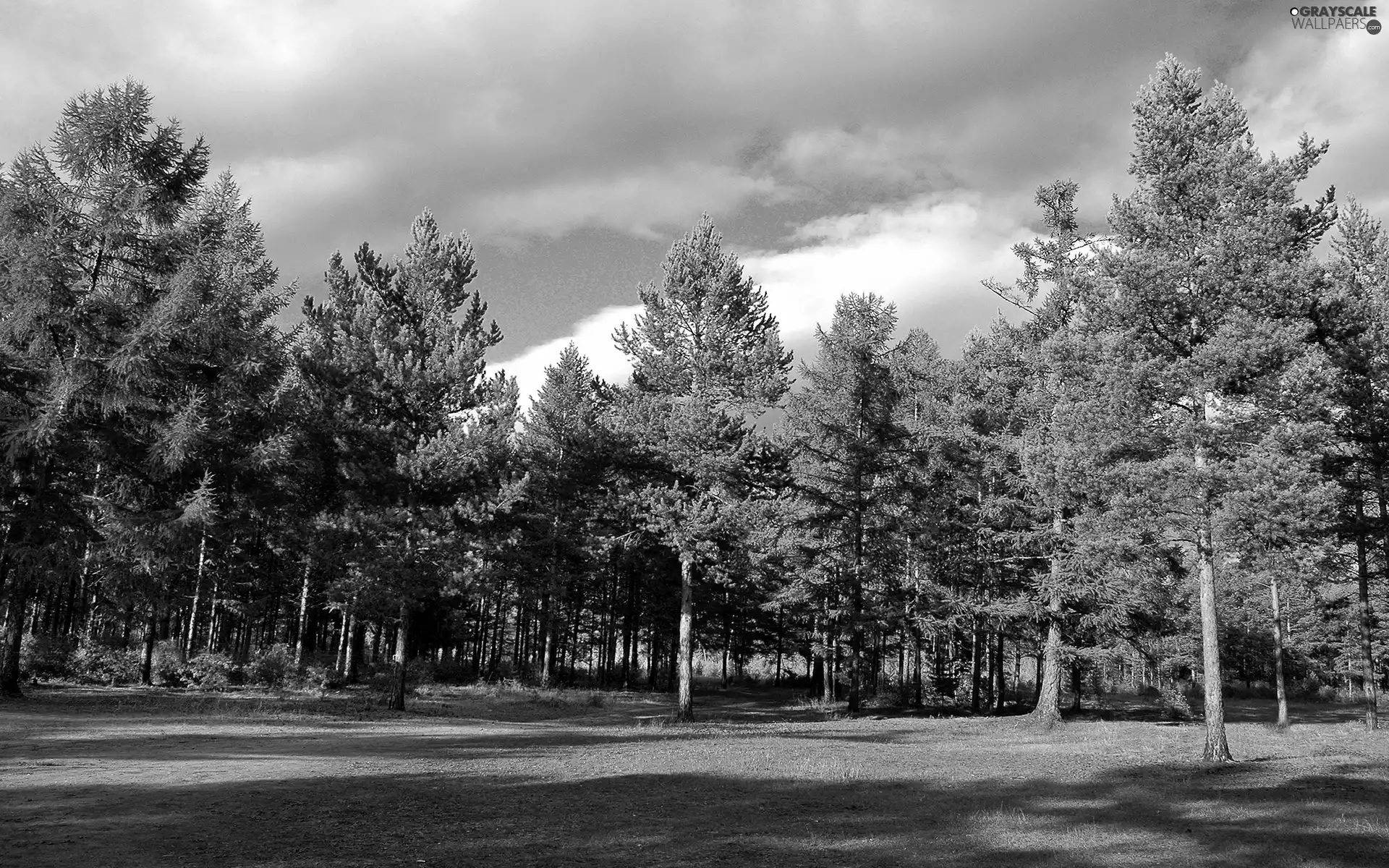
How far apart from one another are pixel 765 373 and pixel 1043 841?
20095 mm

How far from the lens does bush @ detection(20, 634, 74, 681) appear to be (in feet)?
93.4

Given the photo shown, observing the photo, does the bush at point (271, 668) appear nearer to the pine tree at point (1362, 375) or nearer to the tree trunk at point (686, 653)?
the tree trunk at point (686, 653)

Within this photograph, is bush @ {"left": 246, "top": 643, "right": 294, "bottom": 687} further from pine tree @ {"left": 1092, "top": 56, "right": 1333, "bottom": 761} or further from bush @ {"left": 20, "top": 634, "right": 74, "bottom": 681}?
pine tree @ {"left": 1092, "top": 56, "right": 1333, "bottom": 761}

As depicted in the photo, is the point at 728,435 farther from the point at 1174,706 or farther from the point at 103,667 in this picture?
the point at 1174,706

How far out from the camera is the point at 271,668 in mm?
32469

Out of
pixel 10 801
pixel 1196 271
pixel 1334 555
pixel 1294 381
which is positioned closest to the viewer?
pixel 10 801

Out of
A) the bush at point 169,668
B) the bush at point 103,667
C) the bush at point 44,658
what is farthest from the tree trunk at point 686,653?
the bush at point 44,658

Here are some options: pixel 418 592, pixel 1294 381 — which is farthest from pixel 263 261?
pixel 1294 381

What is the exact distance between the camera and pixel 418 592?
1000 inches

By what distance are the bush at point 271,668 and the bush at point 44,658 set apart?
18.8 feet

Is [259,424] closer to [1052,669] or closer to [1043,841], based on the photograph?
[1043,841]

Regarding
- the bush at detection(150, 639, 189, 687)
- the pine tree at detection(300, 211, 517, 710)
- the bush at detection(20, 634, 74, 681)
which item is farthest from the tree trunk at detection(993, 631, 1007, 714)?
the bush at detection(20, 634, 74, 681)

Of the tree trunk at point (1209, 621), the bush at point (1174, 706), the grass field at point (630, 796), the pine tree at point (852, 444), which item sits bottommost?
the bush at point (1174, 706)

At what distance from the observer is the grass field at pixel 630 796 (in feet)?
29.3
